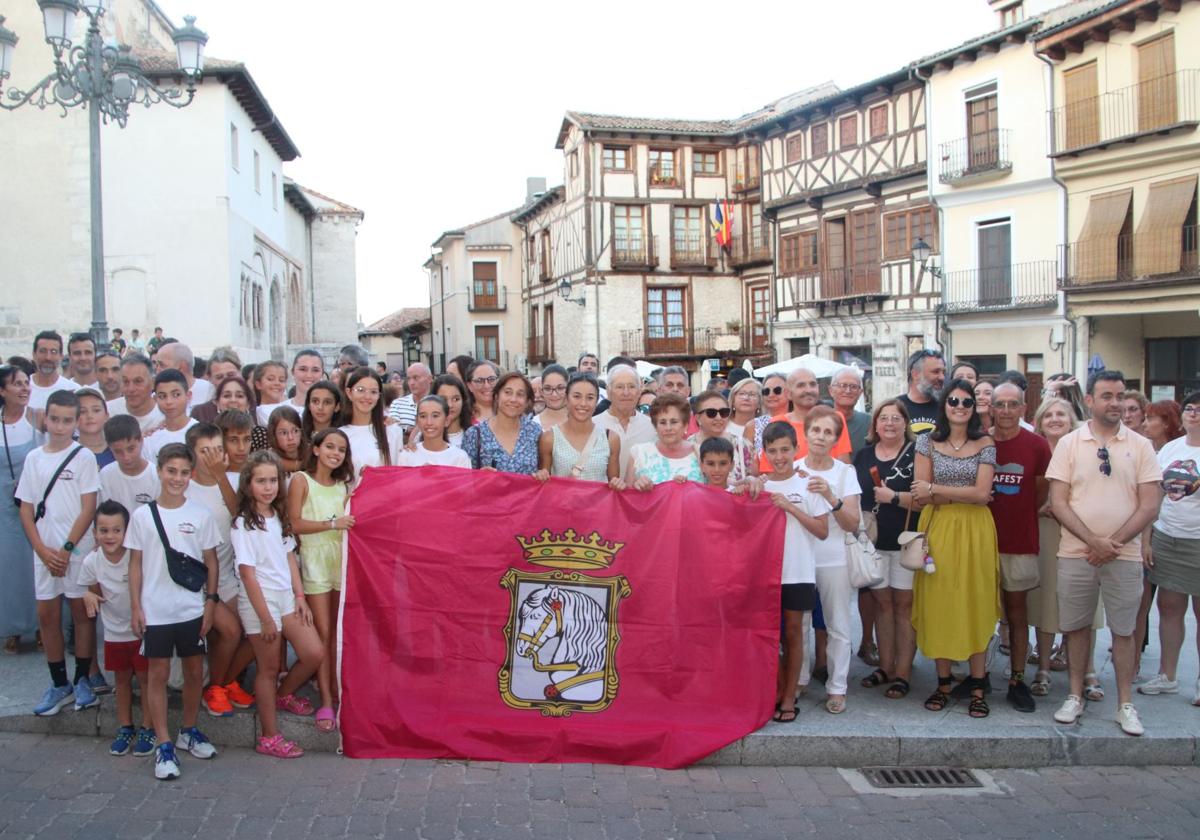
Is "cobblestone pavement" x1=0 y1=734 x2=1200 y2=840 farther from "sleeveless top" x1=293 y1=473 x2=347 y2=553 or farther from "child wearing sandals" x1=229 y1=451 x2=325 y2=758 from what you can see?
"sleeveless top" x1=293 y1=473 x2=347 y2=553

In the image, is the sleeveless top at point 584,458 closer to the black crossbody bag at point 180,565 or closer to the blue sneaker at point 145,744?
the black crossbody bag at point 180,565

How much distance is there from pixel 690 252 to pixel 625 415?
35245mm

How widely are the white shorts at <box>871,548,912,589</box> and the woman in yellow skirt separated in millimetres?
136

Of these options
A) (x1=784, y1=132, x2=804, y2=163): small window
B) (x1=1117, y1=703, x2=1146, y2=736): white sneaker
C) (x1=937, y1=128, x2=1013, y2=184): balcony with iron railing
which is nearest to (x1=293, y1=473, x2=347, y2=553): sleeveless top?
(x1=1117, y1=703, x2=1146, y2=736): white sneaker

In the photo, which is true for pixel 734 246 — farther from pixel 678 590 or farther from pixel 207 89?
pixel 678 590

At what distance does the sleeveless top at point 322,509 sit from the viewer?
18.2 feet

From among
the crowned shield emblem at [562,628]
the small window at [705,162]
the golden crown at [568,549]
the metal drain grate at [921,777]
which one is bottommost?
the metal drain grate at [921,777]

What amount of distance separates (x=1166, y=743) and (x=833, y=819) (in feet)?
7.12

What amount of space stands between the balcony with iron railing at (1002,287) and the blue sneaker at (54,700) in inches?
983

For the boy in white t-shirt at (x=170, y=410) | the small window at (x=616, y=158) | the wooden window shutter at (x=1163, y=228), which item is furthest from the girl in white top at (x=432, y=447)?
the small window at (x=616, y=158)

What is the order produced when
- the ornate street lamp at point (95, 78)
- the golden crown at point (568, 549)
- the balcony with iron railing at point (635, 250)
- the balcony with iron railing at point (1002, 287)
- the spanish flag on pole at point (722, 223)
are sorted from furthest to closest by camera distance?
1. the balcony with iron railing at point (635, 250)
2. the spanish flag on pole at point (722, 223)
3. the balcony with iron railing at point (1002, 287)
4. the ornate street lamp at point (95, 78)
5. the golden crown at point (568, 549)

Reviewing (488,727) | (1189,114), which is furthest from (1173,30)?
(488,727)

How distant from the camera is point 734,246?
41.0 m

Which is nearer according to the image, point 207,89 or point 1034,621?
point 1034,621
